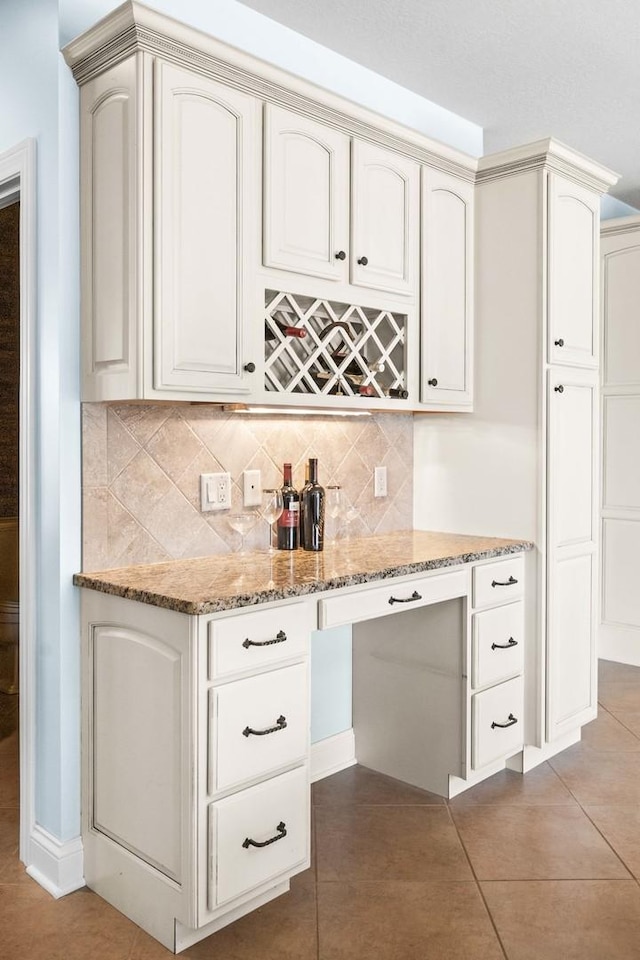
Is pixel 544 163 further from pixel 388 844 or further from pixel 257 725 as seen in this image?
pixel 388 844

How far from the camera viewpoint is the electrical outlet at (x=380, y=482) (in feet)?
10.8

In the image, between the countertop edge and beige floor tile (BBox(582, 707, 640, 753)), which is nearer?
the countertop edge

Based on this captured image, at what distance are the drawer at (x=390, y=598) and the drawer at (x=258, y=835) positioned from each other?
1.45ft

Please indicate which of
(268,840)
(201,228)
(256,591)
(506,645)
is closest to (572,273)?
(506,645)

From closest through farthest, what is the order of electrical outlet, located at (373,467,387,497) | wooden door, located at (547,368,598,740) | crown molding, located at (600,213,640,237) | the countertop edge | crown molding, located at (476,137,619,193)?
the countertop edge < crown molding, located at (476,137,619,193) < wooden door, located at (547,368,598,740) < electrical outlet, located at (373,467,387,497) < crown molding, located at (600,213,640,237)

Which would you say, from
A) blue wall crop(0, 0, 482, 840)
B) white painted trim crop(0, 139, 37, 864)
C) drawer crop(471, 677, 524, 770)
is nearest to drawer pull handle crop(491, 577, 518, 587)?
drawer crop(471, 677, 524, 770)

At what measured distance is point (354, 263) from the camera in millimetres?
2727

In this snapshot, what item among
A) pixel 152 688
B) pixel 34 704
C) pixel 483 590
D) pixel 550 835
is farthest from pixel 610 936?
pixel 34 704

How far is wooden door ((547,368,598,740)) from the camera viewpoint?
3119 millimetres

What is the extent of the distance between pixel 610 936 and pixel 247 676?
46.2 inches

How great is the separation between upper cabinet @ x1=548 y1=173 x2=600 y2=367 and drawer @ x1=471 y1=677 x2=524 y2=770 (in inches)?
50.8

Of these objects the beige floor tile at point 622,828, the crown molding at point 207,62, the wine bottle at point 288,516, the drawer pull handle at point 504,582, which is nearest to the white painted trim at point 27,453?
the crown molding at point 207,62

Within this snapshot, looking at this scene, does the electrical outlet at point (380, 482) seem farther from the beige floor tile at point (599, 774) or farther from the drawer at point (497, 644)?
the beige floor tile at point (599, 774)

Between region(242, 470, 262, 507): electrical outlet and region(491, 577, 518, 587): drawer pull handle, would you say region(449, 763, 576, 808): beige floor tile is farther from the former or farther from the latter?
region(242, 470, 262, 507): electrical outlet
